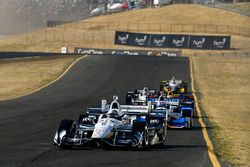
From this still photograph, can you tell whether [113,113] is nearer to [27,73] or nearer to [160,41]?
[27,73]

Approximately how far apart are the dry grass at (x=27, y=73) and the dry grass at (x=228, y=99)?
1103 cm

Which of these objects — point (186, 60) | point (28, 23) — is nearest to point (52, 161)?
point (186, 60)

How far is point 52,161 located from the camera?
49.3 ft

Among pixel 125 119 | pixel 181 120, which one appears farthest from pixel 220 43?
pixel 125 119

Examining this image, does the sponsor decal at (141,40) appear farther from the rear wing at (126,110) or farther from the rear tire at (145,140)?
the rear tire at (145,140)

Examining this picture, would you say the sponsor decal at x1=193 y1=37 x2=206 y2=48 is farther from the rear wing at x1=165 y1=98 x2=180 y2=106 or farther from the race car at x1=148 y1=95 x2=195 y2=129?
the rear wing at x1=165 y1=98 x2=180 y2=106

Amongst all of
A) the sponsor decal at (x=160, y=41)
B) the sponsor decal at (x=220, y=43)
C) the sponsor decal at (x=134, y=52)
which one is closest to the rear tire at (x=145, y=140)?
the sponsor decal at (x=134, y=52)

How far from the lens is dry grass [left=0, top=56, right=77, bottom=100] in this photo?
43.2 m

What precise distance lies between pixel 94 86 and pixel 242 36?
196 ft

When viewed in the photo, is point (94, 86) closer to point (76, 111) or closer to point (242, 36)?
point (76, 111)

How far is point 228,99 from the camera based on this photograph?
4050cm

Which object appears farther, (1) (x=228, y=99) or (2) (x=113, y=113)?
(1) (x=228, y=99)

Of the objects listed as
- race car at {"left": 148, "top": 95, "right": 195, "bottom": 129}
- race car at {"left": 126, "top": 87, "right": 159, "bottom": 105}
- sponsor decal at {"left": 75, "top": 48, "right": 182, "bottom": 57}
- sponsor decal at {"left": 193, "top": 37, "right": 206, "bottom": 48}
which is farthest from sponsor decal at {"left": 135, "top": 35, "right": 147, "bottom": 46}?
race car at {"left": 148, "top": 95, "right": 195, "bottom": 129}

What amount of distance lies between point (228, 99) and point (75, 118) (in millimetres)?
16240
